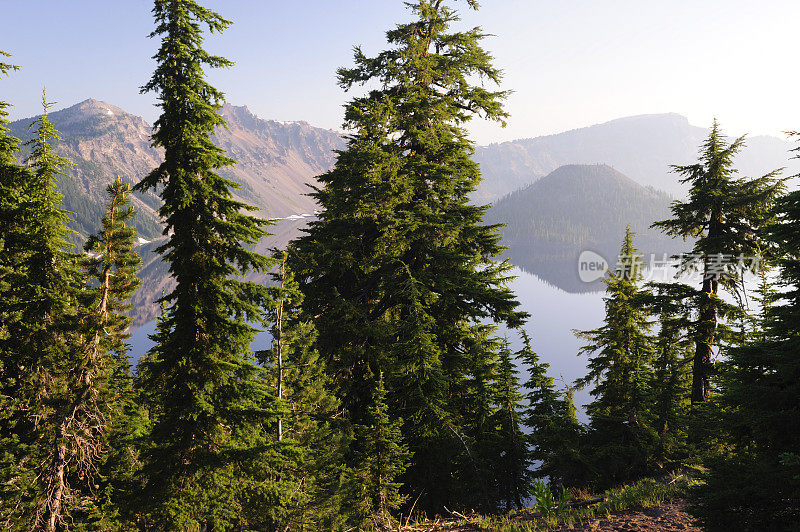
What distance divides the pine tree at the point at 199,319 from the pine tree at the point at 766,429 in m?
8.03

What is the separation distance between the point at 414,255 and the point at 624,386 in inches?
533

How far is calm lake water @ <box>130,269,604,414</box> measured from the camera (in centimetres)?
9245

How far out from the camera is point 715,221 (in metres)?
16.2

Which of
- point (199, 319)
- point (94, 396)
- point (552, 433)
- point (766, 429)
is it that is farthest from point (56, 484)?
point (552, 433)

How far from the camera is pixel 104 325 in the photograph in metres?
10.5

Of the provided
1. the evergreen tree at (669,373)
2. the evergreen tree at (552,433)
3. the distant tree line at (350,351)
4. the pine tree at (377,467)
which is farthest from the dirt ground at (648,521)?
the evergreen tree at (552,433)

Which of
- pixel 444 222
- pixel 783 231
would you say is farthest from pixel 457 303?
pixel 783 231

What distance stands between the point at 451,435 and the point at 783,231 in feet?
34.0

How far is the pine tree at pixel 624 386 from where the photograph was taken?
17828 millimetres

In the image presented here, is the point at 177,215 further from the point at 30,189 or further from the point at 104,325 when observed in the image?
the point at 30,189

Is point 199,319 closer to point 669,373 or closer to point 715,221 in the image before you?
point 715,221

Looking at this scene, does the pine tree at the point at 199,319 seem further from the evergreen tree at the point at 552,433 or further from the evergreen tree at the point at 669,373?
the evergreen tree at the point at 669,373

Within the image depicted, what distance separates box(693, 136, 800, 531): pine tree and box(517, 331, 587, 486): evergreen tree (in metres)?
9.88

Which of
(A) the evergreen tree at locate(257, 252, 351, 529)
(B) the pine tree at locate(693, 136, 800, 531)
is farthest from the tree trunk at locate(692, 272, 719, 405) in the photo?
(A) the evergreen tree at locate(257, 252, 351, 529)
